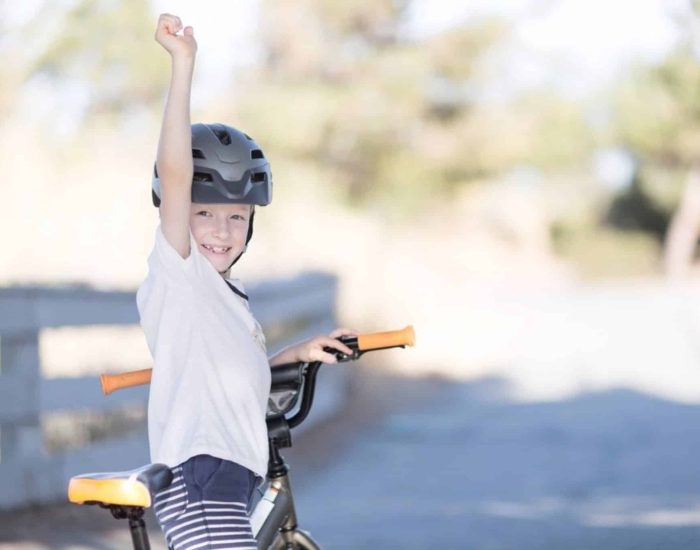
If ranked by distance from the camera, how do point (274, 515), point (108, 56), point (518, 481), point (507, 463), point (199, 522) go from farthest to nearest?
point (108, 56)
point (507, 463)
point (518, 481)
point (274, 515)
point (199, 522)

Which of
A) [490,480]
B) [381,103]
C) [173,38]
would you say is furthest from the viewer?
[381,103]

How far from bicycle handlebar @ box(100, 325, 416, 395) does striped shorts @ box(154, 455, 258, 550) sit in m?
0.28

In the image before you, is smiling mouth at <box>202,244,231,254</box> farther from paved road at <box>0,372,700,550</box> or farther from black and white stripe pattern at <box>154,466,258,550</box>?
paved road at <box>0,372,700,550</box>

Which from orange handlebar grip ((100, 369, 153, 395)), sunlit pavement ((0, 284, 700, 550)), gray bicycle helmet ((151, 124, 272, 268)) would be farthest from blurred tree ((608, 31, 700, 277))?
orange handlebar grip ((100, 369, 153, 395))

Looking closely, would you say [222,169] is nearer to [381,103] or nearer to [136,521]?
[136,521]

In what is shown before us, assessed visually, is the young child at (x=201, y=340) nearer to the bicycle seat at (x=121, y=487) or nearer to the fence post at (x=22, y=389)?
the bicycle seat at (x=121, y=487)

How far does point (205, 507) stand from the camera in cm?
389

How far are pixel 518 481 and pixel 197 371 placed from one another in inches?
266

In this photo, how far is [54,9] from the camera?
109 feet

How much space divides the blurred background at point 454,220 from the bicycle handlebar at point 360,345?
4.26 meters

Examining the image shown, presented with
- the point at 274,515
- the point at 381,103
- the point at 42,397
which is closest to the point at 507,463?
the point at 42,397

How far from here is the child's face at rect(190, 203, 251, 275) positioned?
4.14 meters

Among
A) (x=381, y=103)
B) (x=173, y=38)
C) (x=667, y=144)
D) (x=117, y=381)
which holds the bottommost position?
(x=117, y=381)

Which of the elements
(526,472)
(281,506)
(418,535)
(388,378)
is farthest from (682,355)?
(281,506)
